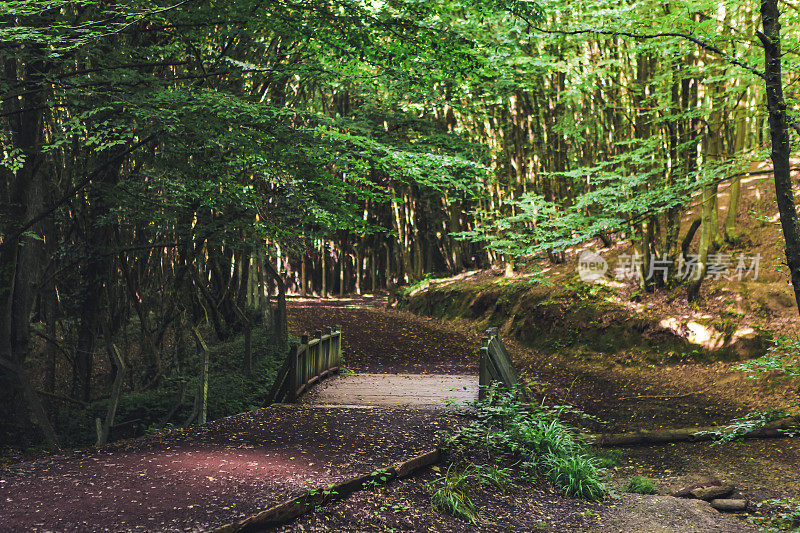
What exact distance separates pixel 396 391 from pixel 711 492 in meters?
4.80

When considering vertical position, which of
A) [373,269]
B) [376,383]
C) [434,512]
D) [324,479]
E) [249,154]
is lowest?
[376,383]

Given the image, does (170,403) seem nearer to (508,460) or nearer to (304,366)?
(304,366)

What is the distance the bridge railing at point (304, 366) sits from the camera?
8328 mm

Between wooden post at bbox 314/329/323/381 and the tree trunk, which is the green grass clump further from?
wooden post at bbox 314/329/323/381

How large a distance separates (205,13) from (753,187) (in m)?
14.2

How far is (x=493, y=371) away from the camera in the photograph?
7.95 meters

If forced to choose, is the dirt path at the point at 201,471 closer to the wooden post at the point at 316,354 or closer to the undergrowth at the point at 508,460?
the undergrowth at the point at 508,460

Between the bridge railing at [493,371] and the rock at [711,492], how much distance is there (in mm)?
2442

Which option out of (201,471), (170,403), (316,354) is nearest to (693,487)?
(201,471)

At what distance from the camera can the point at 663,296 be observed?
1313 centimetres

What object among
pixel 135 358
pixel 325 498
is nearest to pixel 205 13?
pixel 325 498

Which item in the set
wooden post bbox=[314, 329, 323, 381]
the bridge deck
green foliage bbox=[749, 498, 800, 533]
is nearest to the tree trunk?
green foliage bbox=[749, 498, 800, 533]

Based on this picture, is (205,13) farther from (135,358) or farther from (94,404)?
(135,358)

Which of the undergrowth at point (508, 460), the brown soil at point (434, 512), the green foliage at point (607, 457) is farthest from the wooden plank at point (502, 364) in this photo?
the brown soil at point (434, 512)
